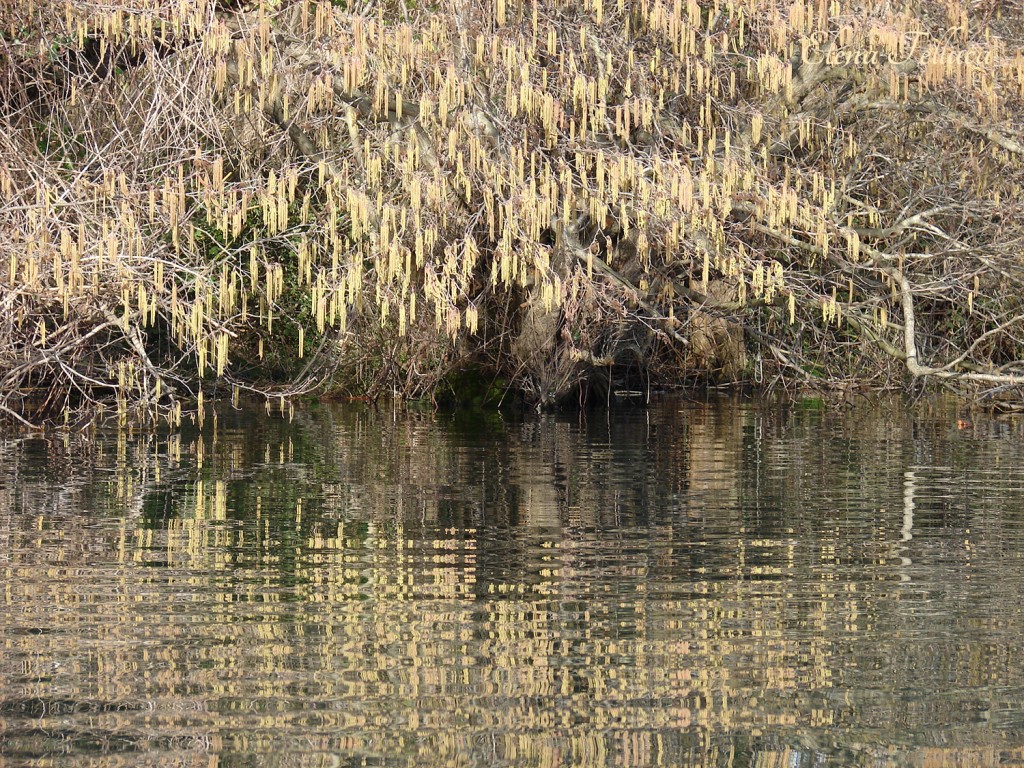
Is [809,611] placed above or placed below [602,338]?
below

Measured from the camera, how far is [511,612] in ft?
23.0

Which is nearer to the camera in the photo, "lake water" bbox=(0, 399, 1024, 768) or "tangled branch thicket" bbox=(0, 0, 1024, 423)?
"lake water" bbox=(0, 399, 1024, 768)

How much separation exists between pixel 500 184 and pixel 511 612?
8513mm

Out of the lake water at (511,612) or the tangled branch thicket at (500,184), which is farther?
the tangled branch thicket at (500,184)

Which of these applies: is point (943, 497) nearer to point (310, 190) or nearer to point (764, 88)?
point (764, 88)

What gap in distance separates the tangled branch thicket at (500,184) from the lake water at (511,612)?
8.83ft

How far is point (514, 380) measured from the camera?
18469mm

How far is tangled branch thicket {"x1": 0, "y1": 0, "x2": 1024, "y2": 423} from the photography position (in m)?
14.7

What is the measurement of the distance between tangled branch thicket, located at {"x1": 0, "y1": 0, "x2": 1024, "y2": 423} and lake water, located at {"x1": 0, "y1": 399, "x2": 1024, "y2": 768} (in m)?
2.69

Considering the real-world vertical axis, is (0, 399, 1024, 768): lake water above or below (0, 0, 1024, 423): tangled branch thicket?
below

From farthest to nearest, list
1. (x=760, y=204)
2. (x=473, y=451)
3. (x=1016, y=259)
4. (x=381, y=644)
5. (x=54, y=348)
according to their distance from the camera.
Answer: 1. (x=1016, y=259)
2. (x=760, y=204)
3. (x=54, y=348)
4. (x=473, y=451)
5. (x=381, y=644)

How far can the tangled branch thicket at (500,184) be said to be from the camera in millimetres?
14680

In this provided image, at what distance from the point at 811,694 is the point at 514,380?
12766 millimetres

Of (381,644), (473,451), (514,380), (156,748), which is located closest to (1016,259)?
(514,380)
